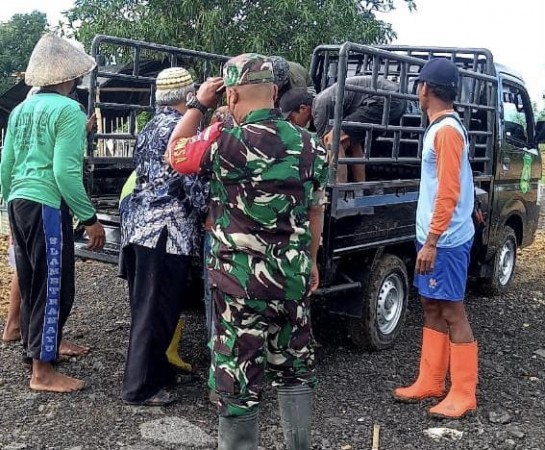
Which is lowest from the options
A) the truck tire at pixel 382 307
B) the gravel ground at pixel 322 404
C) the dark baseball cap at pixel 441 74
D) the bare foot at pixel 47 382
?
the gravel ground at pixel 322 404

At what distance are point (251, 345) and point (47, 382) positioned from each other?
5.87 feet

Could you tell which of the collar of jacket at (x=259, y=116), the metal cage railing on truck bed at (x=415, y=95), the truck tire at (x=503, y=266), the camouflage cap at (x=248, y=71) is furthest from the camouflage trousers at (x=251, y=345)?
the truck tire at (x=503, y=266)

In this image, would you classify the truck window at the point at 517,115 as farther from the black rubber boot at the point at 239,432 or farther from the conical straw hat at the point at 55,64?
the black rubber boot at the point at 239,432

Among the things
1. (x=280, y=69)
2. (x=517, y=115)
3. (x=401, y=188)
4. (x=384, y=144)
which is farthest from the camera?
(x=517, y=115)

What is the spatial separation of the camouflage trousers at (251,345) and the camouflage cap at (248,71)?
0.82 metres

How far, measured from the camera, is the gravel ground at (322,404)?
3.52 meters

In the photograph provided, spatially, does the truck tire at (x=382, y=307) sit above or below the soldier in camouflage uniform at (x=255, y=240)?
below

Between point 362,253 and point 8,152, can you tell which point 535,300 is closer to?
point 362,253

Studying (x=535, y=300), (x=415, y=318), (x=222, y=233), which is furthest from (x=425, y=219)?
(x=535, y=300)

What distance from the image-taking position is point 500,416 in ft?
12.7

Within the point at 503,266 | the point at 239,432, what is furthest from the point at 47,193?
the point at 503,266

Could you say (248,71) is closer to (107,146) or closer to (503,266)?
(107,146)

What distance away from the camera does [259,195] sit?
268 centimetres

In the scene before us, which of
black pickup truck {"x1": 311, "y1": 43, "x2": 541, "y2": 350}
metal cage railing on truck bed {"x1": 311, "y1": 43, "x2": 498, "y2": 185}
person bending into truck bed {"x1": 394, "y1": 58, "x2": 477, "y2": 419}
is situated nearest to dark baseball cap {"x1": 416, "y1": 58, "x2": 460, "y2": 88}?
person bending into truck bed {"x1": 394, "y1": 58, "x2": 477, "y2": 419}
